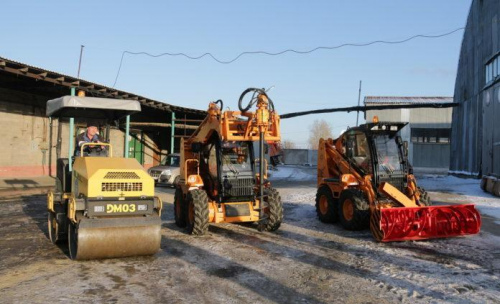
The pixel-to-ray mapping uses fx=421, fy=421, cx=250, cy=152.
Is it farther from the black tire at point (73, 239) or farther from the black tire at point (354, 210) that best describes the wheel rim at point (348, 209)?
the black tire at point (73, 239)

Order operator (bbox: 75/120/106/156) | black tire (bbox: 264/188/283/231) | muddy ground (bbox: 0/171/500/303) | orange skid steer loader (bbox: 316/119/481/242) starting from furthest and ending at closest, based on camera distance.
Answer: black tire (bbox: 264/188/283/231) → orange skid steer loader (bbox: 316/119/481/242) → operator (bbox: 75/120/106/156) → muddy ground (bbox: 0/171/500/303)

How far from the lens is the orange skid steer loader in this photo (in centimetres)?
823

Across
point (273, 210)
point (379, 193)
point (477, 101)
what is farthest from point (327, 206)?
point (477, 101)

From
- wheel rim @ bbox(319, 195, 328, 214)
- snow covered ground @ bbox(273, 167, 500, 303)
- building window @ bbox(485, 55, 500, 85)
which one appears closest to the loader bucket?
snow covered ground @ bbox(273, 167, 500, 303)

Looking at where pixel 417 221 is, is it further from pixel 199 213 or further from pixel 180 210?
pixel 180 210

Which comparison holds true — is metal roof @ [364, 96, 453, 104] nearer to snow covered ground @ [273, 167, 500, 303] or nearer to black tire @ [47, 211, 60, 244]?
snow covered ground @ [273, 167, 500, 303]

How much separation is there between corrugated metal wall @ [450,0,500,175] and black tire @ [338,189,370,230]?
12528 millimetres

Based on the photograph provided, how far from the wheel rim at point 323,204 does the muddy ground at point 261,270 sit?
154 centimetres

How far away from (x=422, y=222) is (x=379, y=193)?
1098mm

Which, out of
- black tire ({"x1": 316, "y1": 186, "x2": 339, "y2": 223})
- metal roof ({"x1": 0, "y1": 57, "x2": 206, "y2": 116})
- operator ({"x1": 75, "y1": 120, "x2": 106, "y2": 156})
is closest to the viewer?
operator ({"x1": 75, "y1": 120, "x2": 106, "y2": 156})

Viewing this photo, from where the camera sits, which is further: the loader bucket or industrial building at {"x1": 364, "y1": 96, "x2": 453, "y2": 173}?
industrial building at {"x1": 364, "y1": 96, "x2": 453, "y2": 173}

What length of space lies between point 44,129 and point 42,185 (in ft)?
13.8

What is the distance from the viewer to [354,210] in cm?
899

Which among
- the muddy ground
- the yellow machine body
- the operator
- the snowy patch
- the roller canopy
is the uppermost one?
the roller canopy
